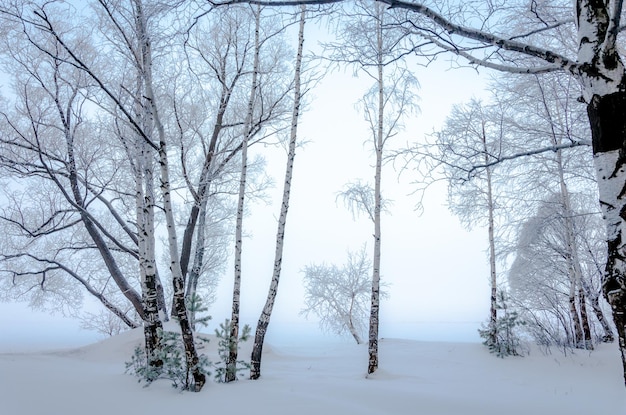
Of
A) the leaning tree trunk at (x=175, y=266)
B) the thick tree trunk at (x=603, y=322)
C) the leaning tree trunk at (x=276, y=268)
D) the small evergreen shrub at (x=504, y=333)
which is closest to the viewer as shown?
the leaning tree trunk at (x=175, y=266)

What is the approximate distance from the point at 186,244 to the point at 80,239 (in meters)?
5.53

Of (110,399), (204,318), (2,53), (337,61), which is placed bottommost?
(110,399)

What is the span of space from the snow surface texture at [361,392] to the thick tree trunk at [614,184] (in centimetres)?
229

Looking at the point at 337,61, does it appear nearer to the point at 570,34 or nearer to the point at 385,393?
the point at 385,393

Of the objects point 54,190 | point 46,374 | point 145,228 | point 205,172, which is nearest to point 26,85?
point 54,190

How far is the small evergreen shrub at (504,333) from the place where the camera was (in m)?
9.87

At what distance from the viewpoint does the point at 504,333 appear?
1033cm

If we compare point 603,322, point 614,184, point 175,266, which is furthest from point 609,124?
point 603,322

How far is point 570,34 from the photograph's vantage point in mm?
8484

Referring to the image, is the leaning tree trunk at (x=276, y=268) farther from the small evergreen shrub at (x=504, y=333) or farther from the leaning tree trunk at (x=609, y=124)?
the small evergreen shrub at (x=504, y=333)

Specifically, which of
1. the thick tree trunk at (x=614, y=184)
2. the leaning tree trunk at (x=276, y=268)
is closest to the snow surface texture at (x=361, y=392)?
the leaning tree trunk at (x=276, y=268)

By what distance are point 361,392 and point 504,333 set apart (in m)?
6.94

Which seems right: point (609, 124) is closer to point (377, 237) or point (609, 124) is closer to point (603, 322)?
point (377, 237)

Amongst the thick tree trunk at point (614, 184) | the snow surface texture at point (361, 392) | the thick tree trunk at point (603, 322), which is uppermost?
the thick tree trunk at point (614, 184)
